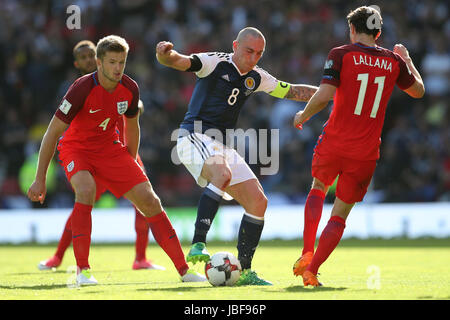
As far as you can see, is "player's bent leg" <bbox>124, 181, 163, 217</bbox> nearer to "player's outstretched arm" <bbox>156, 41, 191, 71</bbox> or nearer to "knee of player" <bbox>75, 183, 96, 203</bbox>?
"knee of player" <bbox>75, 183, 96, 203</bbox>

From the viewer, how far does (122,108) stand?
7023 millimetres

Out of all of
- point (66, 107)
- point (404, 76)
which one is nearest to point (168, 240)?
point (66, 107)

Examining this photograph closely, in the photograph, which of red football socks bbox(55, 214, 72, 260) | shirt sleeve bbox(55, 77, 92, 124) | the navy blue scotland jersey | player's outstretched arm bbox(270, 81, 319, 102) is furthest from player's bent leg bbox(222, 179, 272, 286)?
red football socks bbox(55, 214, 72, 260)

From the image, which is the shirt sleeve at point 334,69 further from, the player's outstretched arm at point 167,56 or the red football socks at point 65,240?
the red football socks at point 65,240

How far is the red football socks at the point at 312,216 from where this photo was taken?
21.2 ft

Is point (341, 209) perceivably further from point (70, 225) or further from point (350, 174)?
point (70, 225)

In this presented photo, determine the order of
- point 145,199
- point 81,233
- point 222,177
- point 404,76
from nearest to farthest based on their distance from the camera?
point 404,76 → point 222,177 → point 81,233 → point 145,199

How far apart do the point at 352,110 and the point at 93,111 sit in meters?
2.28

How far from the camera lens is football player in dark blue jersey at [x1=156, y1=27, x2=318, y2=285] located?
257 inches

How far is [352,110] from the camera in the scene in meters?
6.17

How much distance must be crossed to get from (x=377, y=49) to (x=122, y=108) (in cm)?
231

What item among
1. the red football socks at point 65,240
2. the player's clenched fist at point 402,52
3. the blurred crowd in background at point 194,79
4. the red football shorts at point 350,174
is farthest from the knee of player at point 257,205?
the blurred crowd in background at point 194,79

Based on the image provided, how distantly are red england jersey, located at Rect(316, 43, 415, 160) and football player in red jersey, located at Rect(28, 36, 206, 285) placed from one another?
5.81ft
